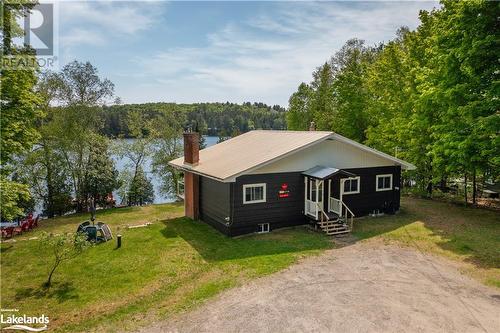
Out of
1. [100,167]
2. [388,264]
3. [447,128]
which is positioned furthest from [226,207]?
[100,167]

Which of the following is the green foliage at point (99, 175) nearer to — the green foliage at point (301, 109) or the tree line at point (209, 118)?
the tree line at point (209, 118)

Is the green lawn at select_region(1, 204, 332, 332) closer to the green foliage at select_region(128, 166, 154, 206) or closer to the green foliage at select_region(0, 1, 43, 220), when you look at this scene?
the green foliage at select_region(0, 1, 43, 220)

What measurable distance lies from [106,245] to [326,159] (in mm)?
11440

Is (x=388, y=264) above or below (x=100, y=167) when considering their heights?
below

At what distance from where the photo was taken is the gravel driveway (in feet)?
28.3

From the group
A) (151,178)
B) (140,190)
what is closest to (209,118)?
(151,178)

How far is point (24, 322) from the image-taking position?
366 inches

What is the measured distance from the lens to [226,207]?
16.3 m

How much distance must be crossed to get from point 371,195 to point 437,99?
6.28 m

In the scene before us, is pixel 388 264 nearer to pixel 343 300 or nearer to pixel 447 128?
pixel 343 300

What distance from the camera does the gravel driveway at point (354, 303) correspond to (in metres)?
8.62

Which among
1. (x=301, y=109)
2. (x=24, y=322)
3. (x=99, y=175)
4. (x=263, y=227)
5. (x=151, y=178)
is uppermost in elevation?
(x=301, y=109)

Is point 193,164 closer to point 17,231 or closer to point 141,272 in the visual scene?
point 141,272

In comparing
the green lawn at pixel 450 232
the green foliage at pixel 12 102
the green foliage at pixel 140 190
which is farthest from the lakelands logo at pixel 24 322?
the green foliage at pixel 140 190
